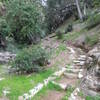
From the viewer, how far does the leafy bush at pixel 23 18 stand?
14.8 meters

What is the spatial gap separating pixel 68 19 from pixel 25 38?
10714mm

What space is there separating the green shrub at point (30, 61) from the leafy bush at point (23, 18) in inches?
271

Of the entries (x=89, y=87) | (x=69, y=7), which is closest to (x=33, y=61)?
(x=89, y=87)

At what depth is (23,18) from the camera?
48.1ft

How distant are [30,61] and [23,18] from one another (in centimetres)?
770

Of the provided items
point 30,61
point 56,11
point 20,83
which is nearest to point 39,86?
point 20,83

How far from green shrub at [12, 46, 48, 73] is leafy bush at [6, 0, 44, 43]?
689 centimetres

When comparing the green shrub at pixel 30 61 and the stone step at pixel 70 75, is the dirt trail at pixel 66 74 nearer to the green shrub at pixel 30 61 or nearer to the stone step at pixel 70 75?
the stone step at pixel 70 75

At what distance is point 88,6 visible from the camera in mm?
22219

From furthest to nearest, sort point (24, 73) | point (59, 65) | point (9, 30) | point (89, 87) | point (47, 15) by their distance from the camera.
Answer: point (47, 15), point (9, 30), point (59, 65), point (24, 73), point (89, 87)

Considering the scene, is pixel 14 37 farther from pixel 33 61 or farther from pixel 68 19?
pixel 68 19

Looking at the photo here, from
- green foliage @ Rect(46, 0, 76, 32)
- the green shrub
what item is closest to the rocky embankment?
the green shrub

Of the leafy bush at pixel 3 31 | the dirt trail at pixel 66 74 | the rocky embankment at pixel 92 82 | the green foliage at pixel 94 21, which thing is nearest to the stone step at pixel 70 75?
the dirt trail at pixel 66 74

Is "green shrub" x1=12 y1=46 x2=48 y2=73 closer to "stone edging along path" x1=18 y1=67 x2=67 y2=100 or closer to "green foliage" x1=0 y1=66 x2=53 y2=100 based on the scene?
"green foliage" x1=0 y1=66 x2=53 y2=100
